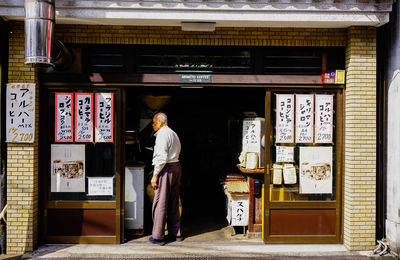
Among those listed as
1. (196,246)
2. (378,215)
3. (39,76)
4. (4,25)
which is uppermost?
(4,25)

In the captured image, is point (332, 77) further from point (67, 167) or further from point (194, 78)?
point (67, 167)

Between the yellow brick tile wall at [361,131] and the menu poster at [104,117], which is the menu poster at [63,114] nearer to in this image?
the menu poster at [104,117]

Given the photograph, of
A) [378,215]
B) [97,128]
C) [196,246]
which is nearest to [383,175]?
[378,215]

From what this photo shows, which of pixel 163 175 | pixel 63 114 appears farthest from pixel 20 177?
pixel 163 175

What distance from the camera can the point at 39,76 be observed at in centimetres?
577

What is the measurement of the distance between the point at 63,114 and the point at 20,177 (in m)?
1.18

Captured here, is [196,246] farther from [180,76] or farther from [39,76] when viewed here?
[39,76]

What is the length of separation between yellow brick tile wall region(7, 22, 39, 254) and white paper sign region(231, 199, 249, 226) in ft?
10.8

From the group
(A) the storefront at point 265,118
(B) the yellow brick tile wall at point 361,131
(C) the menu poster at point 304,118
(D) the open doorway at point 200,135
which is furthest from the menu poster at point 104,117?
(B) the yellow brick tile wall at point 361,131

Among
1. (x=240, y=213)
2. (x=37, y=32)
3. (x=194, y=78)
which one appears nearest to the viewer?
(x=37, y=32)

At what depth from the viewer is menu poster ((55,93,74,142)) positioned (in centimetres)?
585

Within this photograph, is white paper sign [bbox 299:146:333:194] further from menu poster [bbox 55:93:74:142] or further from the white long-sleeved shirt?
menu poster [bbox 55:93:74:142]

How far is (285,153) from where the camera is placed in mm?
6000

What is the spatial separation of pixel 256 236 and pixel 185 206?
96.4 inches
